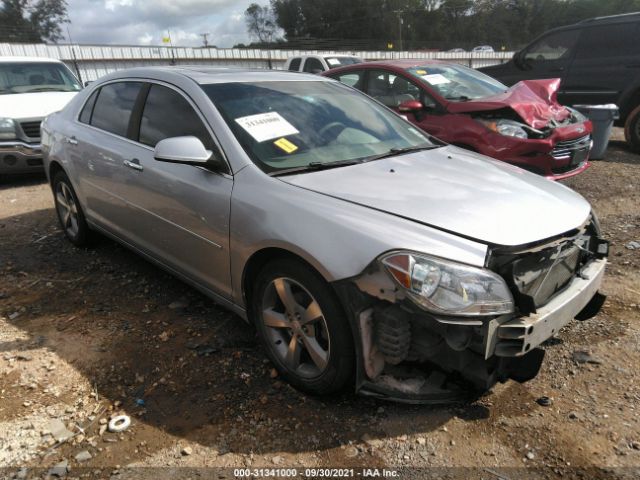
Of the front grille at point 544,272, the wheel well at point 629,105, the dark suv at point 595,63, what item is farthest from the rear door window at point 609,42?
the front grille at point 544,272

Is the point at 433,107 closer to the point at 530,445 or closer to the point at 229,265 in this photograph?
the point at 229,265

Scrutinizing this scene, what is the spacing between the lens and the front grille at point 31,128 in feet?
23.0

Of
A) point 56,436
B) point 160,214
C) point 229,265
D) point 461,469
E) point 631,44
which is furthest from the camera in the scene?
point 631,44

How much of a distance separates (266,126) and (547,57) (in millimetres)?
7889

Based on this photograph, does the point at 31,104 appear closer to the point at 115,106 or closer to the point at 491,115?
the point at 115,106

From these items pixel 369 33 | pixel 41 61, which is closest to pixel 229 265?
pixel 41 61

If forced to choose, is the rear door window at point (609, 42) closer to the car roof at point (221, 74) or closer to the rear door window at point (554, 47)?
the rear door window at point (554, 47)

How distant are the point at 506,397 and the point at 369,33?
80.6 metres

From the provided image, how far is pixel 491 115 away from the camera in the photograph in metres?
5.29

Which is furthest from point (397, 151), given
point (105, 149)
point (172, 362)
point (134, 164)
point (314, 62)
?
point (314, 62)

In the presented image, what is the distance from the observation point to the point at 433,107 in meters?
5.67

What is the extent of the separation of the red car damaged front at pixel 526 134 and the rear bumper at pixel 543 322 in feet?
9.21

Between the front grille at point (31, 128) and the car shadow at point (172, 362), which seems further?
the front grille at point (31, 128)

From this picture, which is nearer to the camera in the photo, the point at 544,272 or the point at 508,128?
the point at 544,272
